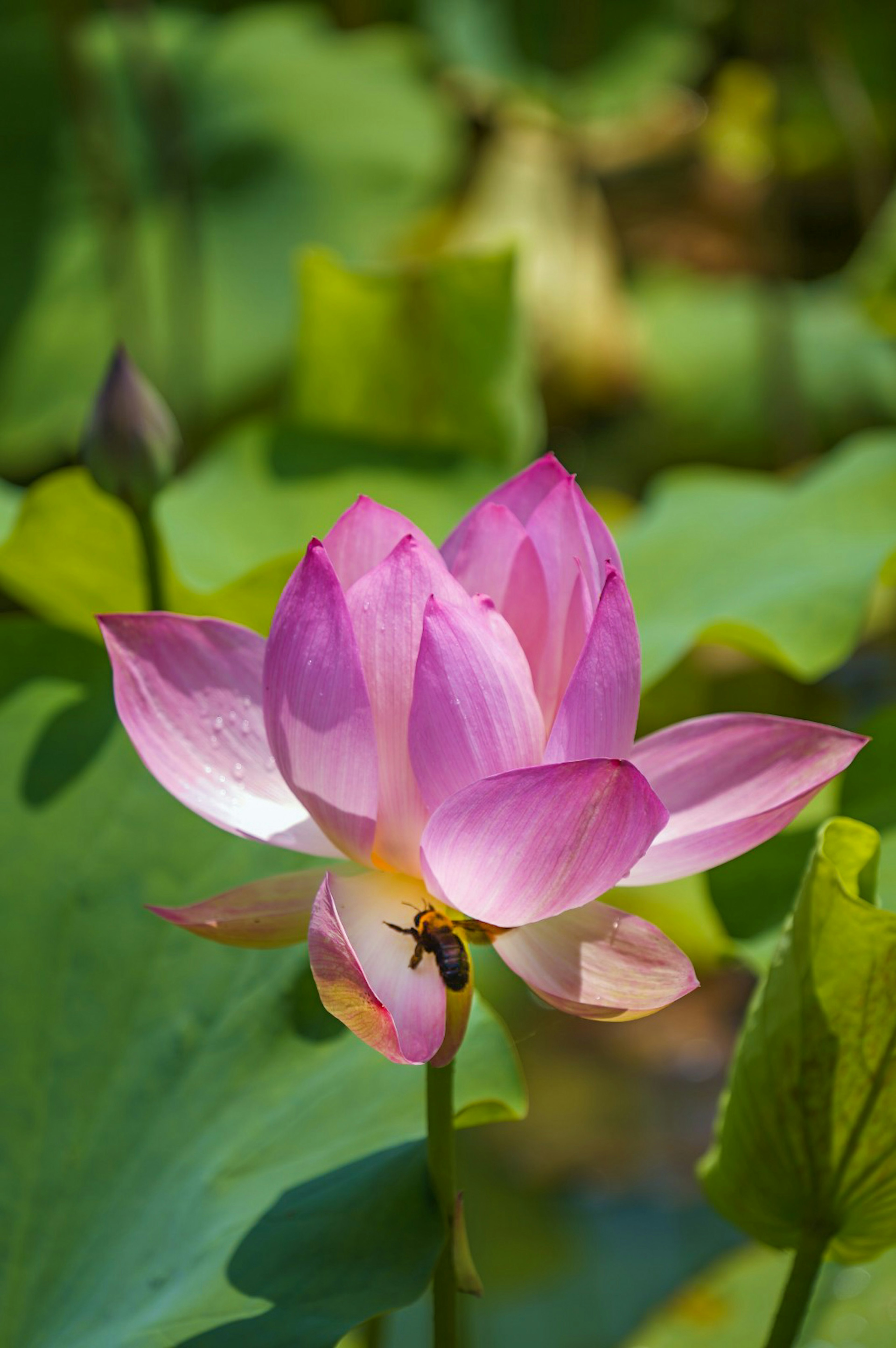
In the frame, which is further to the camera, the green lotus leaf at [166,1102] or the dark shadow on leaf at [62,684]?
the dark shadow on leaf at [62,684]

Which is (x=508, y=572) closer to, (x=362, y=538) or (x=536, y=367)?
(x=362, y=538)

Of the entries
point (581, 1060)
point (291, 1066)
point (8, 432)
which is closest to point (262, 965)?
point (291, 1066)

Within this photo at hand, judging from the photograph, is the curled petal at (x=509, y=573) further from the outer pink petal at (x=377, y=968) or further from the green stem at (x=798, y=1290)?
the green stem at (x=798, y=1290)

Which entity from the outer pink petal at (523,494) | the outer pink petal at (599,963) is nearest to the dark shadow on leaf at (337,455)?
the outer pink petal at (523,494)

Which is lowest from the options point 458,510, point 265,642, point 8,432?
point 8,432

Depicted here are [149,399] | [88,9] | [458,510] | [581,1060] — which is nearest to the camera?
[149,399]

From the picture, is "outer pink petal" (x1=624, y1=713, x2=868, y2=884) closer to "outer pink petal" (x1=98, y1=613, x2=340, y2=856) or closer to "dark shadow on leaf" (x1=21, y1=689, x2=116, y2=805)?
"outer pink petal" (x1=98, y1=613, x2=340, y2=856)

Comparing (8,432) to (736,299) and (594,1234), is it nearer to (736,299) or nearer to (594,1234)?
(594,1234)
